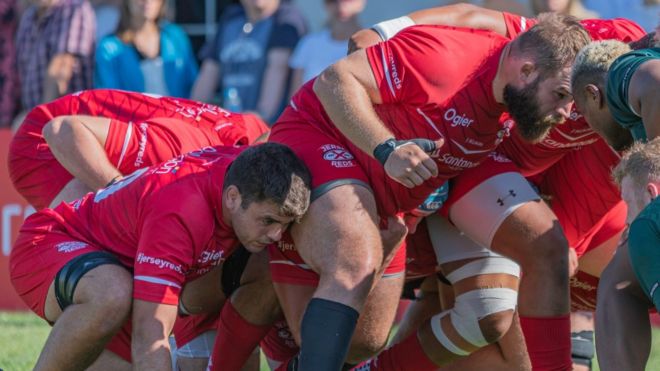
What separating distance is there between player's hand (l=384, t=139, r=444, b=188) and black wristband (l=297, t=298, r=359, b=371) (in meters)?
0.45

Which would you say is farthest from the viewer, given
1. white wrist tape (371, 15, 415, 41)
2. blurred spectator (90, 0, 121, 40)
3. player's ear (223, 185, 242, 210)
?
blurred spectator (90, 0, 121, 40)

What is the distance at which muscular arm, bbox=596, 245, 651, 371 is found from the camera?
3.96m

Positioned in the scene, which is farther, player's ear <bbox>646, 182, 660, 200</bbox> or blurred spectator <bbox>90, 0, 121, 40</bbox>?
blurred spectator <bbox>90, 0, 121, 40</bbox>

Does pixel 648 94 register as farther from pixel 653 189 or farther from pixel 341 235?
pixel 341 235

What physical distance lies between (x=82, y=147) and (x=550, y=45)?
182 centimetres

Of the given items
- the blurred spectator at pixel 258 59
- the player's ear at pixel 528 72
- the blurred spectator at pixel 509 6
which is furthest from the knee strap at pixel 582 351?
the blurred spectator at pixel 258 59

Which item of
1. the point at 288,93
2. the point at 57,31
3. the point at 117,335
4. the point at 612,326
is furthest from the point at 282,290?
the point at 57,31

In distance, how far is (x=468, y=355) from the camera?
Answer: 4.82 metres

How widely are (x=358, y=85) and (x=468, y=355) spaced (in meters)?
1.15

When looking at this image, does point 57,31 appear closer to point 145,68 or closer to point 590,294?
point 145,68

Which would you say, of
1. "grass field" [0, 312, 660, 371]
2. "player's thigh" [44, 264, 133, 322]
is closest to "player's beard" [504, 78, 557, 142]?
"player's thigh" [44, 264, 133, 322]

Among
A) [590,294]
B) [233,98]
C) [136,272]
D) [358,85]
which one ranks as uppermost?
[358,85]

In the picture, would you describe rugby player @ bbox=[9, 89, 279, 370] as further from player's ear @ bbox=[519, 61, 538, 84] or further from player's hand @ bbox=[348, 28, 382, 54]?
player's ear @ bbox=[519, 61, 538, 84]

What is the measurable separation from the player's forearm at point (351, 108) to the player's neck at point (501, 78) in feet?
1.38
